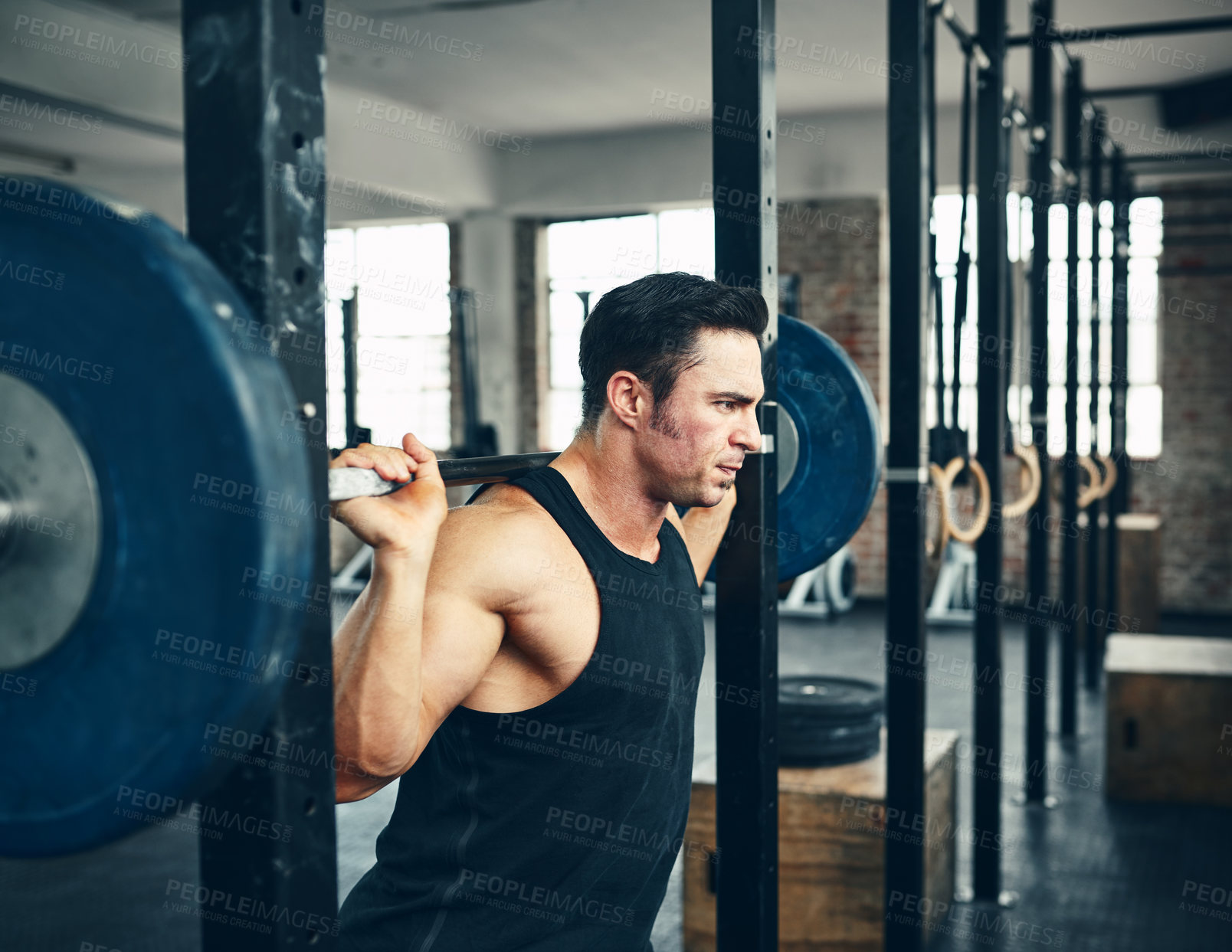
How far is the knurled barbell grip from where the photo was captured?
80 centimetres

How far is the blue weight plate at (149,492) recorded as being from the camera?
57 cm

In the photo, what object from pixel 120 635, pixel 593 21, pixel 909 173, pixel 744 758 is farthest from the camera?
pixel 593 21

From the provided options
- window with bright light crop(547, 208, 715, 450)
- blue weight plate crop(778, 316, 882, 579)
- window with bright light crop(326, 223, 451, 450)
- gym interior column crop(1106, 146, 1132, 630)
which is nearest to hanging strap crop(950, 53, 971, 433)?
blue weight plate crop(778, 316, 882, 579)

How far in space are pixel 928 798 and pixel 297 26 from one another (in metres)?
2.34

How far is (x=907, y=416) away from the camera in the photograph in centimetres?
218

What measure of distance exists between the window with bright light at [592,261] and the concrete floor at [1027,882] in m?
4.34

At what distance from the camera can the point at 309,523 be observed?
2.05 feet

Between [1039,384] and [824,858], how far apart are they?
6.24ft

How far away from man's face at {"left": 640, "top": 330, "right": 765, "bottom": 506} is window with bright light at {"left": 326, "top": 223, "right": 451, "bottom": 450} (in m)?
7.16

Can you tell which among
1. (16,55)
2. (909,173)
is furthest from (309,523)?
(16,55)

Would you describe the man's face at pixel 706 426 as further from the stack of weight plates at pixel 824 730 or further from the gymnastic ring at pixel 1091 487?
the gymnastic ring at pixel 1091 487

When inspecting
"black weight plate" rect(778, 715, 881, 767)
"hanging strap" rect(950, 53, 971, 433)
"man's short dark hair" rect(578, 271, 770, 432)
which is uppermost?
"hanging strap" rect(950, 53, 971, 433)

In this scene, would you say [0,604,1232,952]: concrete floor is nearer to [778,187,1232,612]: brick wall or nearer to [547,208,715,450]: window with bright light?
[778,187,1232,612]: brick wall

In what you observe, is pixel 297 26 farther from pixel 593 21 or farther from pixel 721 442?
pixel 593 21
